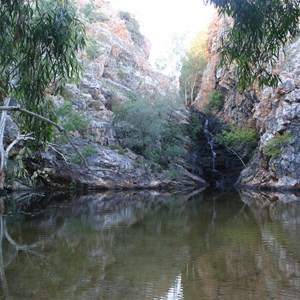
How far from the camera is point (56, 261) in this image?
6352 mm

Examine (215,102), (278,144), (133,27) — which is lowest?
(278,144)

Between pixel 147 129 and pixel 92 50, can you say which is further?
pixel 92 50

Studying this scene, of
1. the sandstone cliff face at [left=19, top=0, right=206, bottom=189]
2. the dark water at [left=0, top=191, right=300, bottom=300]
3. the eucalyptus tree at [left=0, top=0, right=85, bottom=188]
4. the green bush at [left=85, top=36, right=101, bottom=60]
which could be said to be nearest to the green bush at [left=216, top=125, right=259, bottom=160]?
the sandstone cliff face at [left=19, top=0, right=206, bottom=189]

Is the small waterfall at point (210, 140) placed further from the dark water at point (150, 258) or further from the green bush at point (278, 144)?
the dark water at point (150, 258)

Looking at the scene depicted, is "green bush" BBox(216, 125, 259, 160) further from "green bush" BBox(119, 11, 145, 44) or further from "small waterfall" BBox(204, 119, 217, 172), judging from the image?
"green bush" BBox(119, 11, 145, 44)

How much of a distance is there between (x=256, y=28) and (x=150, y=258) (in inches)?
147

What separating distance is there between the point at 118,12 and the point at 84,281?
55.3 meters

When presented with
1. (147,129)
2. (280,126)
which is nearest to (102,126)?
(147,129)

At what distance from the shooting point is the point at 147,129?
1190 inches

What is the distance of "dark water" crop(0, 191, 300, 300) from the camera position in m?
4.92

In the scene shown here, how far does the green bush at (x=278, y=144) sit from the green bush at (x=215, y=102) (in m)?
12.4

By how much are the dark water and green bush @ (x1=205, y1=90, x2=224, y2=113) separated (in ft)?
97.6

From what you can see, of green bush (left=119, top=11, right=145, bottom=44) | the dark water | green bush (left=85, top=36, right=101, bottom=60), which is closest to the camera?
the dark water

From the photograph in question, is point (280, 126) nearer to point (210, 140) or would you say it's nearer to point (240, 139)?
point (240, 139)
